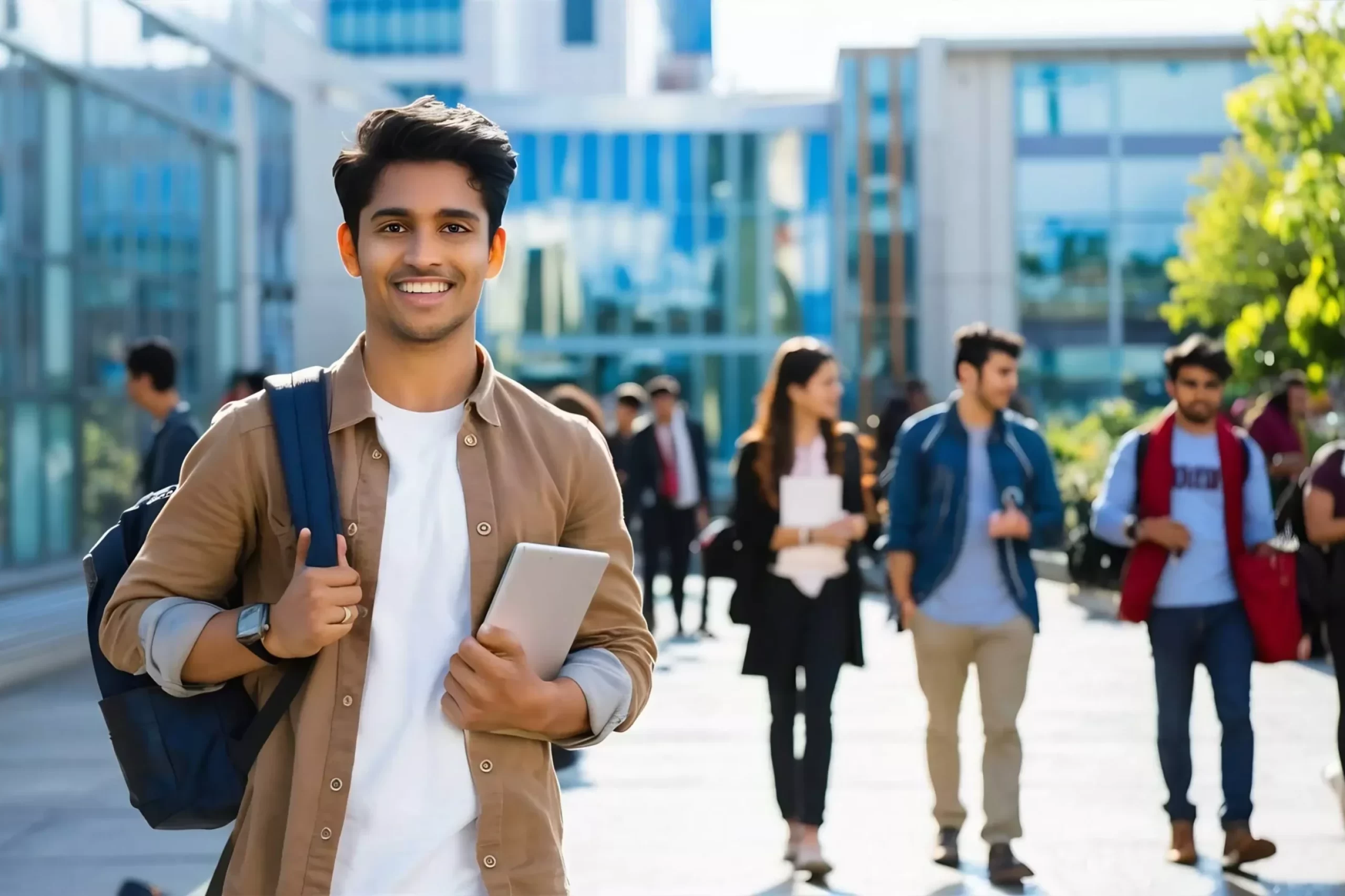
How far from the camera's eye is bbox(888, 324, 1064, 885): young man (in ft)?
24.1

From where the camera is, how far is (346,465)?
2715 mm

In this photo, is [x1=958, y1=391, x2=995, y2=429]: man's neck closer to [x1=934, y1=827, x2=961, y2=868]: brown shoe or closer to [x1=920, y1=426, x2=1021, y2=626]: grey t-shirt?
[x1=920, y1=426, x2=1021, y2=626]: grey t-shirt

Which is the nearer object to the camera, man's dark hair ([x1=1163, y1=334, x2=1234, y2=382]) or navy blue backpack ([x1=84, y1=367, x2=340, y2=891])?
navy blue backpack ([x1=84, y1=367, x2=340, y2=891])

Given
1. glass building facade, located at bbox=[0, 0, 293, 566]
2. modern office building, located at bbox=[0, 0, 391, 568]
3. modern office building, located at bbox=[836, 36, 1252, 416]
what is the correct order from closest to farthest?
1. glass building facade, located at bbox=[0, 0, 293, 566]
2. modern office building, located at bbox=[0, 0, 391, 568]
3. modern office building, located at bbox=[836, 36, 1252, 416]

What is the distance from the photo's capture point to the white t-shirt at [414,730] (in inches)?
103

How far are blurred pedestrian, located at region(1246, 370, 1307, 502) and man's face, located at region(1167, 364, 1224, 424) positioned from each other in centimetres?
673

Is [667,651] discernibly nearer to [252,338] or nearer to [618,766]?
[618,766]

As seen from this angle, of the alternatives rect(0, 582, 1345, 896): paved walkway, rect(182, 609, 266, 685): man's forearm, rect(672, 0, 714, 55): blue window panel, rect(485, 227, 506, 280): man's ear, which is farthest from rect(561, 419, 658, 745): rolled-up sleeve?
rect(672, 0, 714, 55): blue window panel

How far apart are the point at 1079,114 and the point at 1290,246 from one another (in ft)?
34.5

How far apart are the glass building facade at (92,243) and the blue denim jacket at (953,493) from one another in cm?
1177

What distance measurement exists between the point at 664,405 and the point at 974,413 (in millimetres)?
7636

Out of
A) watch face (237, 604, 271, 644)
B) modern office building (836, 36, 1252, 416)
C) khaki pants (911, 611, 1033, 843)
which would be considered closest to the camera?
watch face (237, 604, 271, 644)

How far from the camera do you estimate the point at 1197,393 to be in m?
7.45

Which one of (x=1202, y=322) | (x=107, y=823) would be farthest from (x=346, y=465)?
(x=1202, y=322)
